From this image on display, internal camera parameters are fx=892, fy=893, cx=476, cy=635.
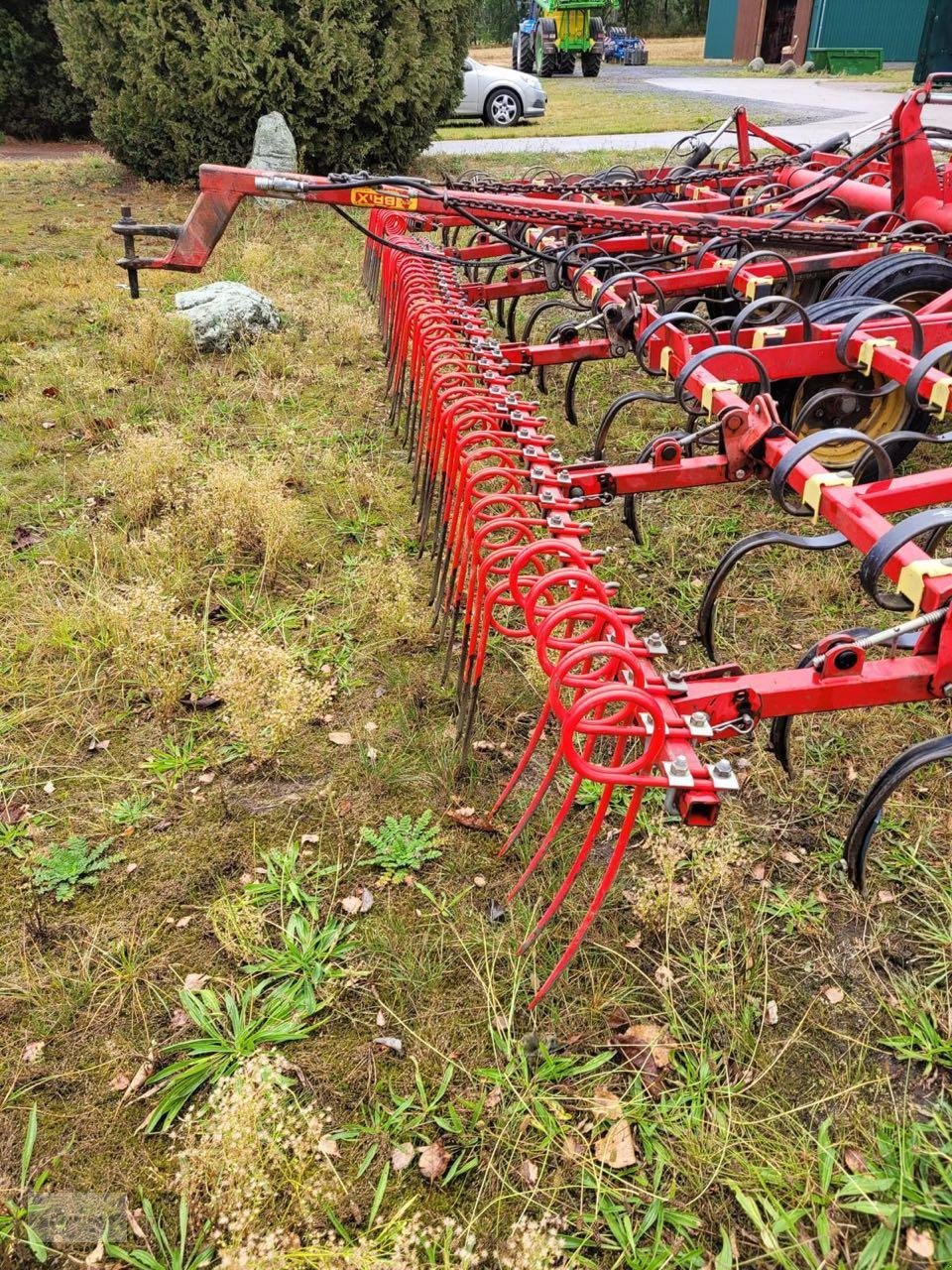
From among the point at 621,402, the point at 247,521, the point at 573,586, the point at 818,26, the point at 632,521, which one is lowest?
the point at 247,521

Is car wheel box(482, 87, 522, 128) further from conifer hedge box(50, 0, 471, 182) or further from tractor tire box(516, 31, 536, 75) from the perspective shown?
tractor tire box(516, 31, 536, 75)

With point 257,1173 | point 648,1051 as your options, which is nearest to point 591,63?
point 648,1051

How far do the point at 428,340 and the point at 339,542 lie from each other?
1.06m

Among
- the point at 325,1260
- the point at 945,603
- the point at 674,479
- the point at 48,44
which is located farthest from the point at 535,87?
the point at 325,1260

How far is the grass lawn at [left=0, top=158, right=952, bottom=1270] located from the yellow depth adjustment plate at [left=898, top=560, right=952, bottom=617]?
2.98 feet

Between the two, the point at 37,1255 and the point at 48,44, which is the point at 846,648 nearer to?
the point at 37,1255

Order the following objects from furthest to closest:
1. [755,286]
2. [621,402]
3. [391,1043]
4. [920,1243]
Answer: [755,286], [621,402], [391,1043], [920,1243]

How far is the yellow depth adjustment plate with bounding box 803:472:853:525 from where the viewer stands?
258 cm

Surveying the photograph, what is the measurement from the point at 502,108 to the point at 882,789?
1793cm

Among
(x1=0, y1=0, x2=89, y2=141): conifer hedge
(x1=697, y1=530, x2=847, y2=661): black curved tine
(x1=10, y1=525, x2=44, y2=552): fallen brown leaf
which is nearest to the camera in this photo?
(x1=697, y1=530, x2=847, y2=661): black curved tine

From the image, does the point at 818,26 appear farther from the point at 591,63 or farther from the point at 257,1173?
the point at 257,1173

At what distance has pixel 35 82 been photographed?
14.7 meters

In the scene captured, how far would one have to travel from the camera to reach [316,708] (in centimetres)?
330

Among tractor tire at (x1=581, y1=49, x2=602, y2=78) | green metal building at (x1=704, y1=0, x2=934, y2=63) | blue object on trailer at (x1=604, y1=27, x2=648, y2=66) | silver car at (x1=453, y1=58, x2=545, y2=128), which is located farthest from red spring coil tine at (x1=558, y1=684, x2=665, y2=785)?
blue object on trailer at (x1=604, y1=27, x2=648, y2=66)
